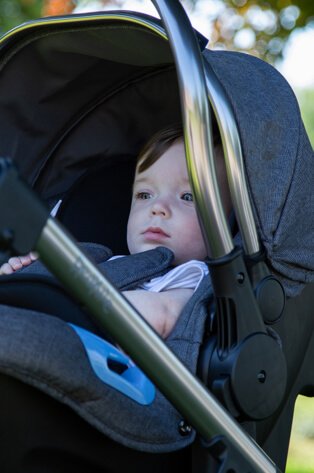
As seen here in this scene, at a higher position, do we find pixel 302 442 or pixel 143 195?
pixel 143 195

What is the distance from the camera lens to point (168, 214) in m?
2.57

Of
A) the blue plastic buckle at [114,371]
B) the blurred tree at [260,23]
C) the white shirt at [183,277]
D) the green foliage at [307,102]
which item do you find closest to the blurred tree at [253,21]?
the blurred tree at [260,23]

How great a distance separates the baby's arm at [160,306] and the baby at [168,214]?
0.05 meters

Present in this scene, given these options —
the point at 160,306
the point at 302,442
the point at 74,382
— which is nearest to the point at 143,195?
the point at 160,306

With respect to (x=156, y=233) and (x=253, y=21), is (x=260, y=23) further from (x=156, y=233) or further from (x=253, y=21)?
(x=156, y=233)

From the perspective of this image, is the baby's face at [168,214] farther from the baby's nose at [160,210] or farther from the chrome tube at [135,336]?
the chrome tube at [135,336]

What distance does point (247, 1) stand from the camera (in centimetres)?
430

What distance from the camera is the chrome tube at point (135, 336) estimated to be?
1.53m

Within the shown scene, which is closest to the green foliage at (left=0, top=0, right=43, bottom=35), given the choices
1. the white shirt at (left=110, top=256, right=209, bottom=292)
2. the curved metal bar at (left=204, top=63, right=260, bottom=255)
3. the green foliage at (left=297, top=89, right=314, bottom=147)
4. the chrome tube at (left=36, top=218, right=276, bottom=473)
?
the green foliage at (left=297, top=89, right=314, bottom=147)

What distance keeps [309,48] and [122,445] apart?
12.4 ft

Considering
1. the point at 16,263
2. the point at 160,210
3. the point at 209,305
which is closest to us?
the point at 209,305

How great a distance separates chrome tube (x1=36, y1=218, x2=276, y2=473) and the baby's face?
0.89 metres

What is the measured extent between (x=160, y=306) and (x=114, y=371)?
1.17ft

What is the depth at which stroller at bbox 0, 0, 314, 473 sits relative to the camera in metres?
1.61
